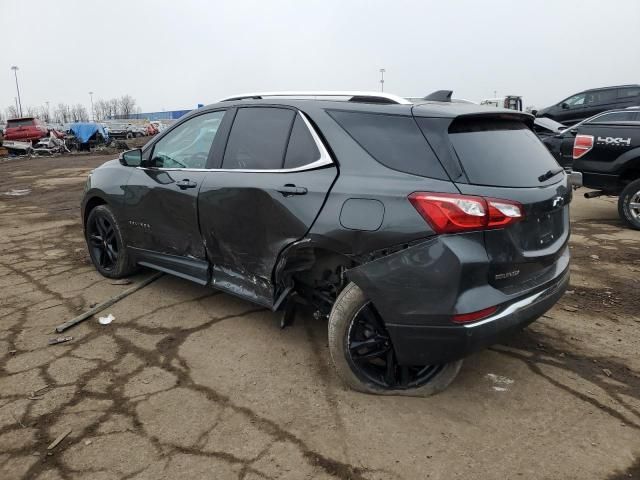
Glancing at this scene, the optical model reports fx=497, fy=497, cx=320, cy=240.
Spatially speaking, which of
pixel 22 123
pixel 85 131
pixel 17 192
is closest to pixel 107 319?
pixel 17 192

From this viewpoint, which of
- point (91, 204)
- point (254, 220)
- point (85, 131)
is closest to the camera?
point (254, 220)

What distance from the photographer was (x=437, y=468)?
2.35m

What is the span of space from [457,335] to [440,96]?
1613 mm

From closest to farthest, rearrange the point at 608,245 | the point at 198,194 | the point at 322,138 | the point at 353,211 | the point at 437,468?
the point at 437,468
the point at 353,211
the point at 322,138
the point at 198,194
the point at 608,245

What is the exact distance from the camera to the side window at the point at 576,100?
57.3 ft

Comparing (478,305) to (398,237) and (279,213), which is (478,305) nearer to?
(398,237)

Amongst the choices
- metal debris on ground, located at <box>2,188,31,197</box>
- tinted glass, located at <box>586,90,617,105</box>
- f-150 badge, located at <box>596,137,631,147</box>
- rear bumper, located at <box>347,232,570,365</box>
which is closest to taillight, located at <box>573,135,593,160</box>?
f-150 badge, located at <box>596,137,631,147</box>

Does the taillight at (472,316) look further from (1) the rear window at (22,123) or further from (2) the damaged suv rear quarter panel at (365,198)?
(1) the rear window at (22,123)

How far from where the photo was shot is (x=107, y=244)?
490 cm

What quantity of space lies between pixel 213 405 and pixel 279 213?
1209mm

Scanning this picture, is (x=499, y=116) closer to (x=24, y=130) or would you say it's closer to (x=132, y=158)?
(x=132, y=158)

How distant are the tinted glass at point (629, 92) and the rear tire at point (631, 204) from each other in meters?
12.3

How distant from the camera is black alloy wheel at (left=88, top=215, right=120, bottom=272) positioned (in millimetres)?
4836

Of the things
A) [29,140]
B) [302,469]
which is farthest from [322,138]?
[29,140]
